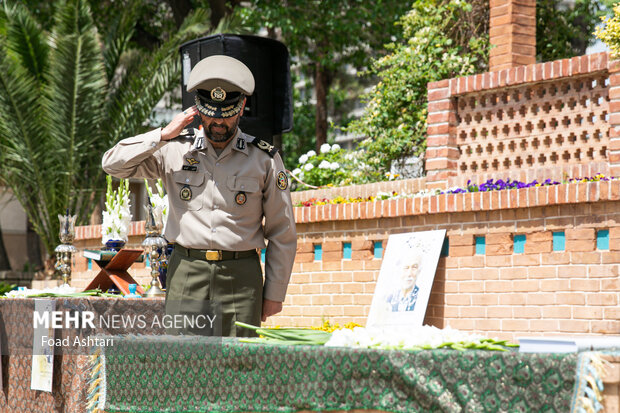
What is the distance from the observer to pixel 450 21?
11031mm

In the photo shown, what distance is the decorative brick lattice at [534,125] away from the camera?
756 cm

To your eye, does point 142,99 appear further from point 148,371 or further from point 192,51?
point 148,371

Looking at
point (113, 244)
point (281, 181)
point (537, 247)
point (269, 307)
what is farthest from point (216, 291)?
point (537, 247)

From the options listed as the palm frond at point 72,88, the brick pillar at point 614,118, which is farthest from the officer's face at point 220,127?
the palm frond at point 72,88

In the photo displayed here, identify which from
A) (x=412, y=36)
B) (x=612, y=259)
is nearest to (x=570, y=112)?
(x=612, y=259)

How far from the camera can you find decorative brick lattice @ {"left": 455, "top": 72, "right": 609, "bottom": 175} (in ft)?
24.8

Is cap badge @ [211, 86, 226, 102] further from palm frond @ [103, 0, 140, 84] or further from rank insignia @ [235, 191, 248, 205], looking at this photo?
palm frond @ [103, 0, 140, 84]

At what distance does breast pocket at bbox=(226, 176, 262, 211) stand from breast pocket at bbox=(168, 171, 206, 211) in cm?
13

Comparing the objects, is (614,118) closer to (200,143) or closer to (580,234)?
(580,234)

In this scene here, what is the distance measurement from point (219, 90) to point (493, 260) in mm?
3676

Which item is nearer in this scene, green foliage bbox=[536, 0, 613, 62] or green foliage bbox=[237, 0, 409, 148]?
green foliage bbox=[536, 0, 613, 62]

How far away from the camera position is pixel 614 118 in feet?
23.5

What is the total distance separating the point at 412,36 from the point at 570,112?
4.45 m

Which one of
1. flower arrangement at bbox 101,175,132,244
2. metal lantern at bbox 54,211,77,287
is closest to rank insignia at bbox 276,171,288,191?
flower arrangement at bbox 101,175,132,244
